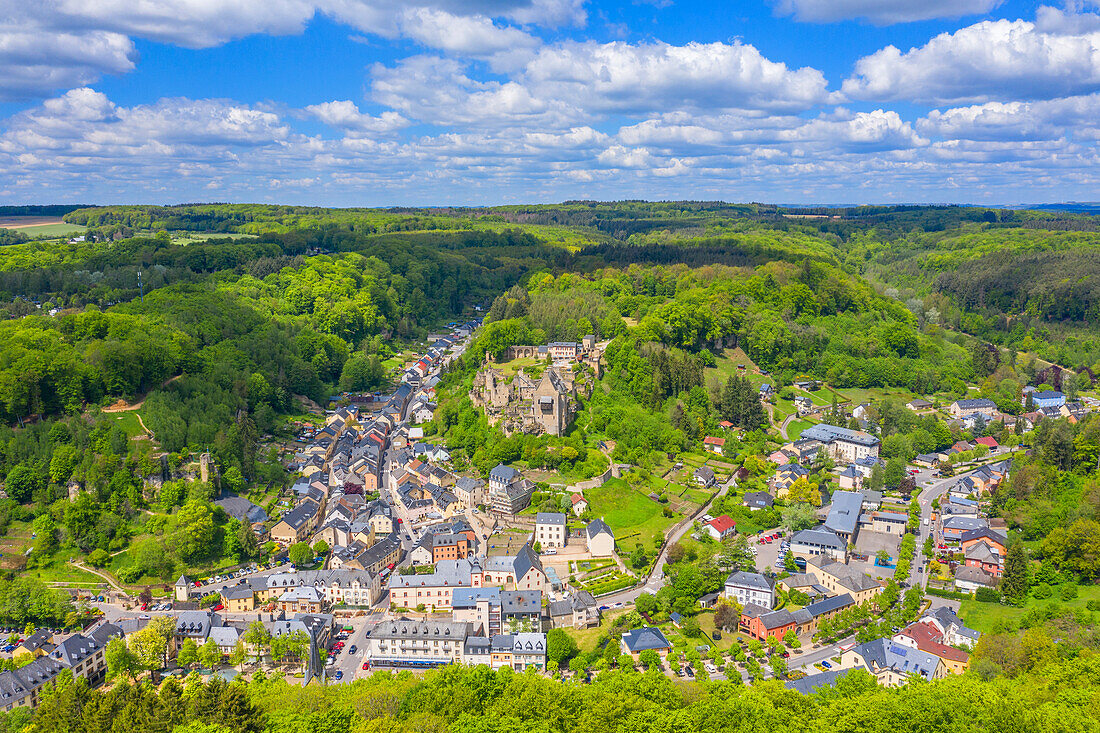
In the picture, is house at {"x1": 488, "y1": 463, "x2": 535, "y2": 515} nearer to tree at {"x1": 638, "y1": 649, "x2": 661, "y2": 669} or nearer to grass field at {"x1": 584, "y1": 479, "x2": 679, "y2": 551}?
grass field at {"x1": 584, "y1": 479, "x2": 679, "y2": 551}

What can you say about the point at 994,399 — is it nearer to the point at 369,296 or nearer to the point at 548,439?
the point at 548,439

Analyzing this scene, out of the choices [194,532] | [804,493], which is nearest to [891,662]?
[804,493]

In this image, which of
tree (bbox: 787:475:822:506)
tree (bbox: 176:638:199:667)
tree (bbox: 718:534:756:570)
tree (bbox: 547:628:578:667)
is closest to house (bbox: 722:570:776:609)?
tree (bbox: 718:534:756:570)

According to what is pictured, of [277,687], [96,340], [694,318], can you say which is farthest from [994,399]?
[96,340]

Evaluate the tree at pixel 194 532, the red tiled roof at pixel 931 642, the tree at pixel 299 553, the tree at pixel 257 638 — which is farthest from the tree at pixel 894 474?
the tree at pixel 194 532

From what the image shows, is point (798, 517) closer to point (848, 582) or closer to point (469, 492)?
point (848, 582)

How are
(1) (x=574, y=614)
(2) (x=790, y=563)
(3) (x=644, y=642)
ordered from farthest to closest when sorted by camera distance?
(2) (x=790, y=563), (1) (x=574, y=614), (3) (x=644, y=642)
